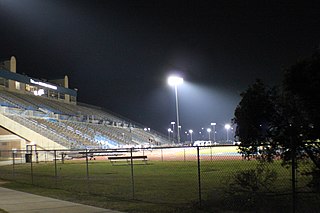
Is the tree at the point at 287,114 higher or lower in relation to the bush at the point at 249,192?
higher

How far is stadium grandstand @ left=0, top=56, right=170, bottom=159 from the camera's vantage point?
49.1 metres

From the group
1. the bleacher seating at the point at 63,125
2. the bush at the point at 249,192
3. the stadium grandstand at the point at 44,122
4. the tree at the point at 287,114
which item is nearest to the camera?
the tree at the point at 287,114

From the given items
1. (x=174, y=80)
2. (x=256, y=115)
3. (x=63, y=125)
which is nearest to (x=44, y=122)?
(x=63, y=125)

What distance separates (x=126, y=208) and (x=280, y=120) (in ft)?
16.2

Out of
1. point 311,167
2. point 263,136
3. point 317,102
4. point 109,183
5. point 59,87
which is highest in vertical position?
point 59,87

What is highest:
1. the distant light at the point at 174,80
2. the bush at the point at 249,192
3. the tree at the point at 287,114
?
the distant light at the point at 174,80

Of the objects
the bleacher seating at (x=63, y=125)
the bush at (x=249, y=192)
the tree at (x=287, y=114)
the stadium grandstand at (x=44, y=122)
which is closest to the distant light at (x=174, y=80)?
the stadium grandstand at (x=44, y=122)

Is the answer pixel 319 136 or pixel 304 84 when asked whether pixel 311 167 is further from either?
pixel 304 84

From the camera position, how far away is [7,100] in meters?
58.8

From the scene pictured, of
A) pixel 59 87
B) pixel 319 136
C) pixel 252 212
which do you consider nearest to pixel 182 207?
pixel 252 212

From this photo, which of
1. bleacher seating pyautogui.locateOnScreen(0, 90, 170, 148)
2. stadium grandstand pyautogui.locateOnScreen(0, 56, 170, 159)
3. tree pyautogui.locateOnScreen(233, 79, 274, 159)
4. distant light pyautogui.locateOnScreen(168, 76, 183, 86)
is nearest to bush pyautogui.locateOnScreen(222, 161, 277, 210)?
tree pyautogui.locateOnScreen(233, 79, 274, 159)

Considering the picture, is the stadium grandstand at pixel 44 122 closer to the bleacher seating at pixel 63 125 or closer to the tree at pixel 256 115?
the bleacher seating at pixel 63 125

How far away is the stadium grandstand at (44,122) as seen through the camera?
161 ft

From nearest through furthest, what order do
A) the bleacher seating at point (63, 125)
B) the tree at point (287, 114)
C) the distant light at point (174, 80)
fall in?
the tree at point (287, 114) → the distant light at point (174, 80) → the bleacher seating at point (63, 125)
